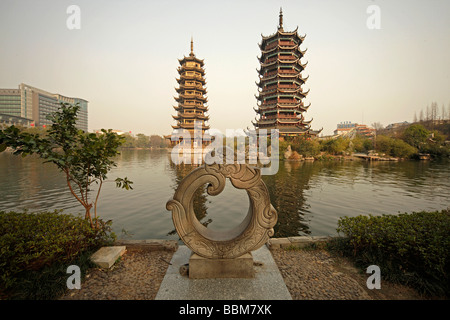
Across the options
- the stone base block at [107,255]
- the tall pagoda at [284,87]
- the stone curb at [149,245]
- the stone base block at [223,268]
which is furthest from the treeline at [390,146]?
the stone base block at [107,255]

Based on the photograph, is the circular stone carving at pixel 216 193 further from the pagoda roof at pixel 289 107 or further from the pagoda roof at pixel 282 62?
the pagoda roof at pixel 282 62

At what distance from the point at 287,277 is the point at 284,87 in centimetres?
3735

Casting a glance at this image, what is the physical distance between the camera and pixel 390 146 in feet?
116

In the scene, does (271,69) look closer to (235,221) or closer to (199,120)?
(199,120)

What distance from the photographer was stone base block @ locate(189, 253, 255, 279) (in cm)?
320

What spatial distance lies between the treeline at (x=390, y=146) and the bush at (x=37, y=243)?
99.2 feet

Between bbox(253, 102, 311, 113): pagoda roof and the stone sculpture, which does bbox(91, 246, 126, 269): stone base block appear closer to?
the stone sculpture

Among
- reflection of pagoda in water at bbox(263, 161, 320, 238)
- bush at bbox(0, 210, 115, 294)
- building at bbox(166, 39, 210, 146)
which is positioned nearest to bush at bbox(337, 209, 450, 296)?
reflection of pagoda in water at bbox(263, 161, 320, 238)

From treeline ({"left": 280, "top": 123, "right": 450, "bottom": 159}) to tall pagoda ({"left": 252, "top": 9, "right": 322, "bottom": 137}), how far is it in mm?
2993

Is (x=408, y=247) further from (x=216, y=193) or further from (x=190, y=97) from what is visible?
(x=190, y=97)

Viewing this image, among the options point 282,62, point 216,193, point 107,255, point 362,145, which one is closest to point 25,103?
point 282,62

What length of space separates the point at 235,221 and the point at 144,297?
5.02 meters

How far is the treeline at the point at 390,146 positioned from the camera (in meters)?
32.4

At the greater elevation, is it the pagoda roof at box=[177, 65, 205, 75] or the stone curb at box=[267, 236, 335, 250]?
the pagoda roof at box=[177, 65, 205, 75]
